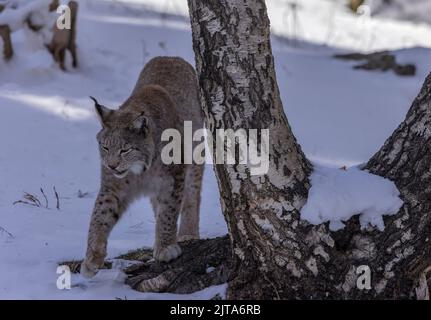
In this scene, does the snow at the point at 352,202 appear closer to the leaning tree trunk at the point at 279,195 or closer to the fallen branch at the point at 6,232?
the leaning tree trunk at the point at 279,195

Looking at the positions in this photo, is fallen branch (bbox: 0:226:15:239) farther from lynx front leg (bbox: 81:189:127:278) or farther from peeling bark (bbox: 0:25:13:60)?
peeling bark (bbox: 0:25:13:60)

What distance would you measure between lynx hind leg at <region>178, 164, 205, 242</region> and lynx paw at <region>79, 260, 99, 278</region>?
977 millimetres

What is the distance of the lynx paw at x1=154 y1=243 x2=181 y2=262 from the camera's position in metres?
4.12

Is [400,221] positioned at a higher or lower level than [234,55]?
lower

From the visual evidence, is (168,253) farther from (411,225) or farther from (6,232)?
(411,225)

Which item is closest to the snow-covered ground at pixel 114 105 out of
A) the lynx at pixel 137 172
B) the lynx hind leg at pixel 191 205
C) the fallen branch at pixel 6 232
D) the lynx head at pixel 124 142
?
the fallen branch at pixel 6 232

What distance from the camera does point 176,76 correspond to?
17.2ft

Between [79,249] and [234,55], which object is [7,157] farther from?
[234,55]

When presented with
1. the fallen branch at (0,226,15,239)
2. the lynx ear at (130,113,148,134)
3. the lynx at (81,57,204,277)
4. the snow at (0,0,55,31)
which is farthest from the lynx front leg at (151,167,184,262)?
the snow at (0,0,55,31)

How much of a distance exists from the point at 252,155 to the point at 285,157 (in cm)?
16

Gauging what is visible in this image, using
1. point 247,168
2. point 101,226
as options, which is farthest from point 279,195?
point 101,226

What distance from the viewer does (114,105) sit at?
23.8ft

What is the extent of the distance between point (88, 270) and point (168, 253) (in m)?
0.39
